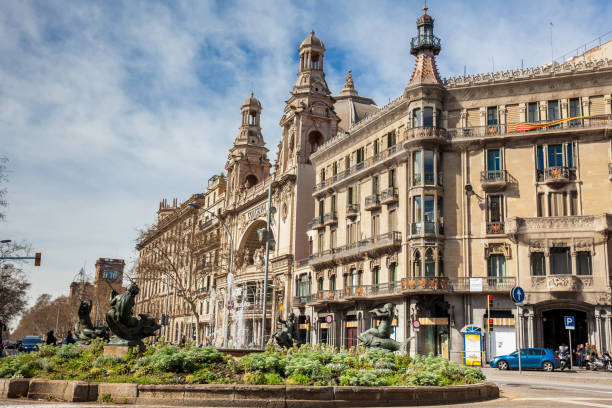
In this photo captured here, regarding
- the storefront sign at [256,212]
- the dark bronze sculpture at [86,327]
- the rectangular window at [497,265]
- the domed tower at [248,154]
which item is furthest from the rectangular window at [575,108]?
the domed tower at [248,154]

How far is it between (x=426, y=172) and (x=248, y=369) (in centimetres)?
3185

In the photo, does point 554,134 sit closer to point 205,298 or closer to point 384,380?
point 384,380

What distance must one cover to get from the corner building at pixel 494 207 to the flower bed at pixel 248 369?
24569mm

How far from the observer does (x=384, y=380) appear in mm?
13953

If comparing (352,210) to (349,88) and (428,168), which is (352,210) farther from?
(349,88)

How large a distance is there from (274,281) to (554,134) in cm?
3122

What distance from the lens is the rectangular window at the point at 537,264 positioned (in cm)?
3959

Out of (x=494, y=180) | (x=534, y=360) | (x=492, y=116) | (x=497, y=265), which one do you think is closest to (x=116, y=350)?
(x=534, y=360)

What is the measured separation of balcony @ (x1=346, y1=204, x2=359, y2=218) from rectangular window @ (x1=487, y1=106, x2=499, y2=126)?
41.6 ft

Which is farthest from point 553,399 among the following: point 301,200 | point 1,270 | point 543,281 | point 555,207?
point 1,270

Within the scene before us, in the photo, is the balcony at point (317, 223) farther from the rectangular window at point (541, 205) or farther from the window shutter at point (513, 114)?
the rectangular window at point (541, 205)

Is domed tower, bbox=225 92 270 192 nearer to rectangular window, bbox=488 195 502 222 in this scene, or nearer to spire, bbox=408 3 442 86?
spire, bbox=408 3 442 86

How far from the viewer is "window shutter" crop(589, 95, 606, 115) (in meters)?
40.9

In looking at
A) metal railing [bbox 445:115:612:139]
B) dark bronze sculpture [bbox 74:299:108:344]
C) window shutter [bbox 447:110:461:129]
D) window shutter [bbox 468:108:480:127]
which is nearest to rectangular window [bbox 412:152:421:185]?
metal railing [bbox 445:115:612:139]
